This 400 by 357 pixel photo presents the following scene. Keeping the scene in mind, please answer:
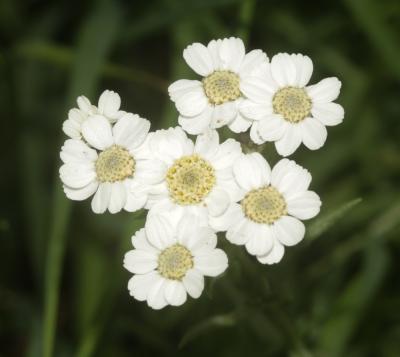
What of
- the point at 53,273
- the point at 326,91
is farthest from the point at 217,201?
the point at 53,273

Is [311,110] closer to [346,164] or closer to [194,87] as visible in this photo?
[194,87]

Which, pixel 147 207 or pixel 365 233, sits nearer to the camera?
pixel 147 207

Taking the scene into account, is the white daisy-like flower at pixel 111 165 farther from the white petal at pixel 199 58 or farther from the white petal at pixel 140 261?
the white petal at pixel 199 58

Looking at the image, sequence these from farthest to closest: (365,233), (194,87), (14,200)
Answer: (14,200) < (365,233) < (194,87)

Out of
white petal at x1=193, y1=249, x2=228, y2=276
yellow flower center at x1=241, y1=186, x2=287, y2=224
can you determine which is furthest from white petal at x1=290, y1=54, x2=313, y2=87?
white petal at x1=193, y1=249, x2=228, y2=276

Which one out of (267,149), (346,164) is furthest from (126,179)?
(346,164)

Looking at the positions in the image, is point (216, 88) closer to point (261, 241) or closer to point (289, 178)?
point (289, 178)
